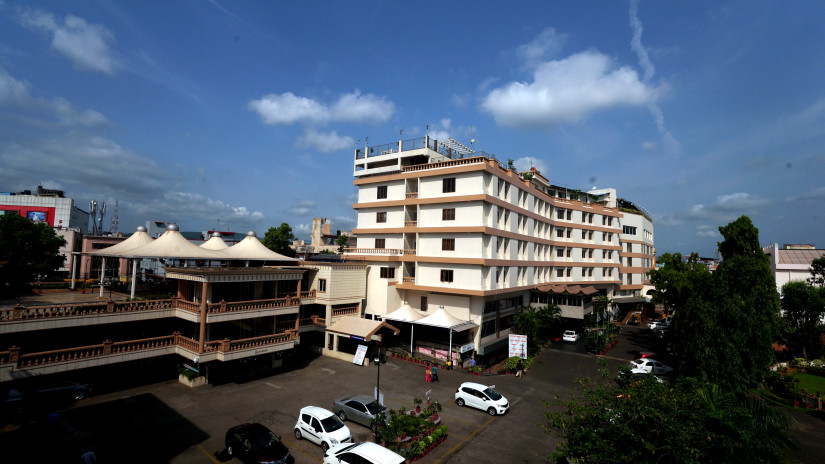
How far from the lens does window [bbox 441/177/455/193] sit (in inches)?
1464

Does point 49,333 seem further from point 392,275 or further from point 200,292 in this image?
point 392,275

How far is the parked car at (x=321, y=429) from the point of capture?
1881cm

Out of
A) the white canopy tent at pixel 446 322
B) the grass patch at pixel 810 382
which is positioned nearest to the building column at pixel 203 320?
the white canopy tent at pixel 446 322

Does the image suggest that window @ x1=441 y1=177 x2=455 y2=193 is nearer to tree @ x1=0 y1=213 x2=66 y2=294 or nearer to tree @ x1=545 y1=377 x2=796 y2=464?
tree @ x1=545 y1=377 x2=796 y2=464

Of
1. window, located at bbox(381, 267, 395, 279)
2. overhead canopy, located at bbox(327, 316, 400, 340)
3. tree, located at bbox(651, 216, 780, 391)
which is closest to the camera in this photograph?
tree, located at bbox(651, 216, 780, 391)

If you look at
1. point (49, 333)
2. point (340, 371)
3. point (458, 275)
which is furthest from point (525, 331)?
point (49, 333)

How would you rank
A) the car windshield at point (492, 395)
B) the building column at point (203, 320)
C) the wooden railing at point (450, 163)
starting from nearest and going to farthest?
the car windshield at point (492, 395), the building column at point (203, 320), the wooden railing at point (450, 163)

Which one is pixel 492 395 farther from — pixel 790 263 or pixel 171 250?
pixel 790 263

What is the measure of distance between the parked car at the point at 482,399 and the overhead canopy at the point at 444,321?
808cm

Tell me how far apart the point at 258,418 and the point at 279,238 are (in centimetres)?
4718

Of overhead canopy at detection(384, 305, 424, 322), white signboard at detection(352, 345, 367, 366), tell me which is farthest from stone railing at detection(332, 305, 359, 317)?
white signboard at detection(352, 345, 367, 366)

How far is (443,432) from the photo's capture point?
20297 millimetres

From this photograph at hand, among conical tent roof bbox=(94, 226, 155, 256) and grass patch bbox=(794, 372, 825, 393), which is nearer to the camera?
conical tent roof bbox=(94, 226, 155, 256)

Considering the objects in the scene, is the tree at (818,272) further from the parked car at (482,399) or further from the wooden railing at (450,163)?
the parked car at (482,399)
